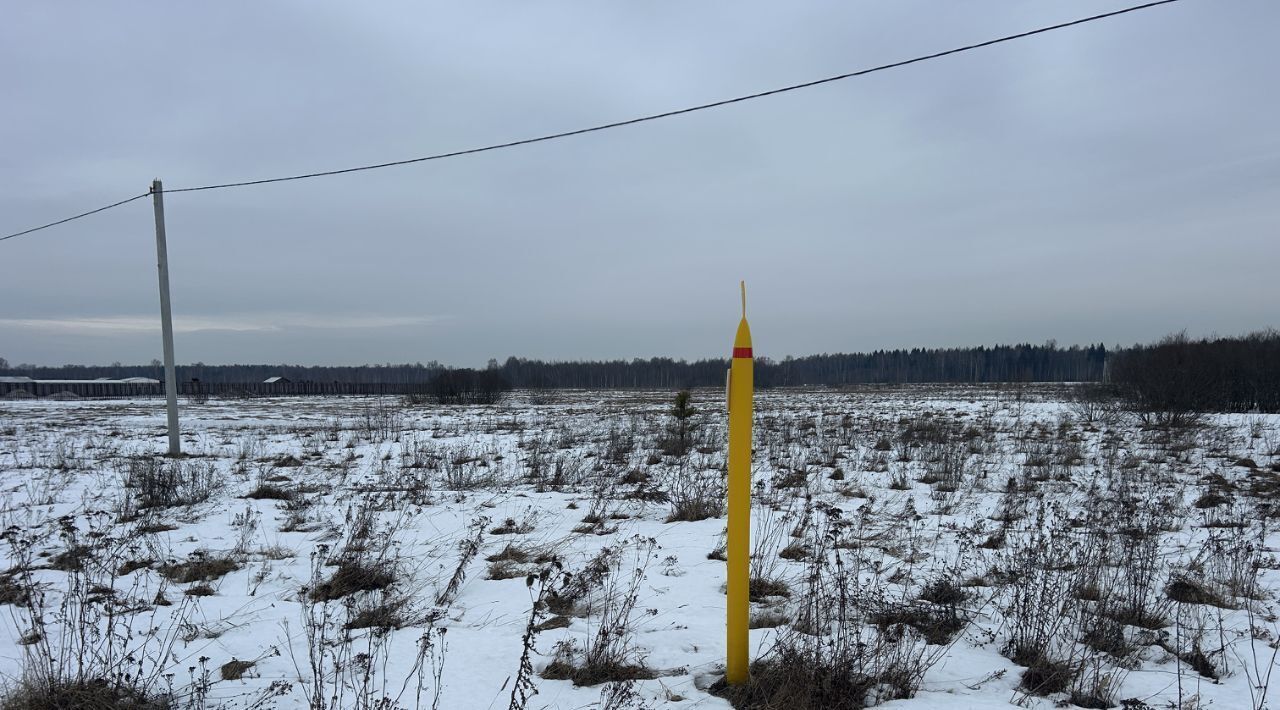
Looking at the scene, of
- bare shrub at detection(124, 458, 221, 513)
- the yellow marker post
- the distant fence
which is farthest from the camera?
the distant fence

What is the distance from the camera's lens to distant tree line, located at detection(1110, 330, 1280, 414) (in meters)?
16.6

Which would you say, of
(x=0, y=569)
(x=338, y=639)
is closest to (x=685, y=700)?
(x=338, y=639)

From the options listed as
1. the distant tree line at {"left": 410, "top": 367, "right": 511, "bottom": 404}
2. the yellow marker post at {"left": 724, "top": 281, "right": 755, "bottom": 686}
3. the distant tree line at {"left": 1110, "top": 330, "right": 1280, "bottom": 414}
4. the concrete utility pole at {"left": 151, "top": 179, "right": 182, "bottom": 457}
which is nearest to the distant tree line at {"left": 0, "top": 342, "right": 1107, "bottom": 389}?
the distant tree line at {"left": 410, "top": 367, "right": 511, "bottom": 404}

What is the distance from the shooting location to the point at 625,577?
5.30 m

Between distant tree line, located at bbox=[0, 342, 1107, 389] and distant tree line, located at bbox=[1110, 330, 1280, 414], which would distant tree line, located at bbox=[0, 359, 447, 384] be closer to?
distant tree line, located at bbox=[0, 342, 1107, 389]

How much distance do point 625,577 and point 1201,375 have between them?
62.2 feet

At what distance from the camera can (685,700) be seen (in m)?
3.23

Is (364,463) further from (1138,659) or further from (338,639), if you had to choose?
(1138,659)

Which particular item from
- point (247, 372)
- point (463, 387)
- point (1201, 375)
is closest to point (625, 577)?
point (1201, 375)

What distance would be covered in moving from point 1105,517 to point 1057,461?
4972 millimetres

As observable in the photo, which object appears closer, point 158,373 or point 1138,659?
point 1138,659

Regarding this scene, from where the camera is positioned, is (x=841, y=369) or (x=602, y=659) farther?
(x=841, y=369)

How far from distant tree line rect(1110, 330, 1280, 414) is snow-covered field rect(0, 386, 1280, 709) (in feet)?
16.7

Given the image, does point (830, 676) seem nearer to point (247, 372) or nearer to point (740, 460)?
point (740, 460)
